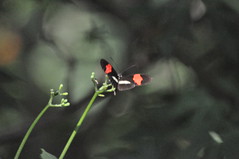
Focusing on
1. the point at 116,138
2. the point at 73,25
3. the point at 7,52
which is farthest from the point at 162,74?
the point at 7,52

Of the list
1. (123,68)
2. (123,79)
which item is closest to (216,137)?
(123,68)

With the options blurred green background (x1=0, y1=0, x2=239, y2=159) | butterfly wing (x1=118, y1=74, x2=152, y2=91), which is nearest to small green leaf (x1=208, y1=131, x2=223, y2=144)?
blurred green background (x1=0, y1=0, x2=239, y2=159)

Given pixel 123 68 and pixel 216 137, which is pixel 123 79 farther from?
pixel 123 68

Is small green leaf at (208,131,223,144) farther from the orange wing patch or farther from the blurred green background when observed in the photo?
the orange wing patch

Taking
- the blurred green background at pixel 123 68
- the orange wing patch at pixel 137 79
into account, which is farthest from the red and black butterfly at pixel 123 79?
the blurred green background at pixel 123 68

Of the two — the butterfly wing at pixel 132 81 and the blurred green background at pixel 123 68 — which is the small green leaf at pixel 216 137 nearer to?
the blurred green background at pixel 123 68

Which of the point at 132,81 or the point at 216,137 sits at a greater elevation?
the point at 132,81
